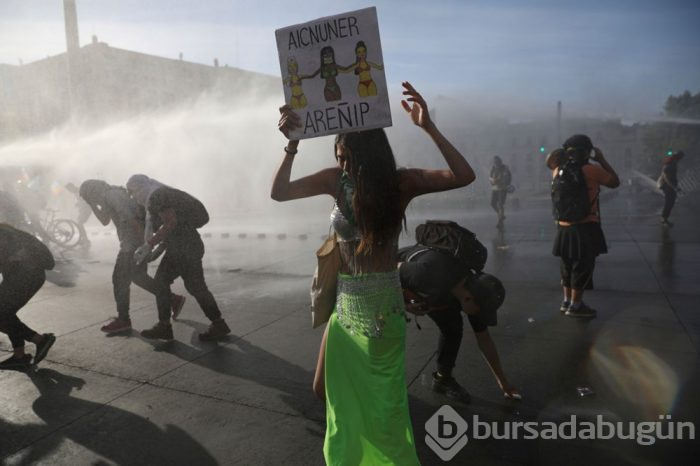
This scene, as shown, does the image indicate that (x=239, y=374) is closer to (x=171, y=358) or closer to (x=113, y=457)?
(x=171, y=358)

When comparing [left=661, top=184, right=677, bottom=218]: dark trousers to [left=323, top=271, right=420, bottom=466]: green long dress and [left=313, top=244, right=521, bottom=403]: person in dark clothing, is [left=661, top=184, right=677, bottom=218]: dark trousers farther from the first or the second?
[left=323, top=271, right=420, bottom=466]: green long dress

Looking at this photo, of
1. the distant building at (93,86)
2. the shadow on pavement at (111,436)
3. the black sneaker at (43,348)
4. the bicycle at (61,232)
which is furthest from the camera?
the distant building at (93,86)

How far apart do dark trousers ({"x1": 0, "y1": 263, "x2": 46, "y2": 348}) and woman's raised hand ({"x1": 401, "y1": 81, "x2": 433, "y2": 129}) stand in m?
3.67

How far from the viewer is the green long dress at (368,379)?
2.11 metres

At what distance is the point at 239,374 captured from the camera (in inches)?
154

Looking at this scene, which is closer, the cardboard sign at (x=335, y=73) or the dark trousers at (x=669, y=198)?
the cardboard sign at (x=335, y=73)

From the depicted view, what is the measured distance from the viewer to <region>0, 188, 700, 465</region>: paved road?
9.28 feet

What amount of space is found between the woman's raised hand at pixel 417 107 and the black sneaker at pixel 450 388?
6.45ft

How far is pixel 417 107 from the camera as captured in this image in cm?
218

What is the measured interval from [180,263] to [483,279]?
291 cm

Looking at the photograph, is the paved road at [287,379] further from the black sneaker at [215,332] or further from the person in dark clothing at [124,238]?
the person in dark clothing at [124,238]

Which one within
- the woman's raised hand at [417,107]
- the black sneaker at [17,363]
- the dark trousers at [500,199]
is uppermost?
the woman's raised hand at [417,107]

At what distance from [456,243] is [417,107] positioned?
3.62 ft

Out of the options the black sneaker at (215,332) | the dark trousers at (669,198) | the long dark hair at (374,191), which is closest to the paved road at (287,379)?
the black sneaker at (215,332)
